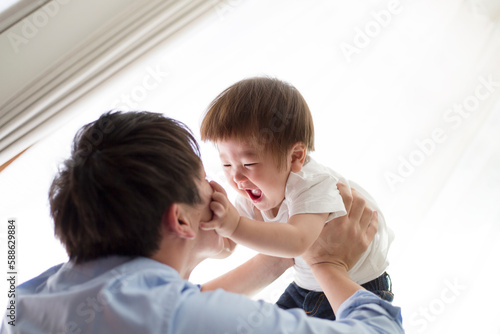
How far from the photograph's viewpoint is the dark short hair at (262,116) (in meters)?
1.26

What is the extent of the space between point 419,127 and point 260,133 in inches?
46.7

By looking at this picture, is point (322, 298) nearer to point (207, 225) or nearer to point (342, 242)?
point (342, 242)

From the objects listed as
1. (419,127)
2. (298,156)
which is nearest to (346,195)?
(298,156)

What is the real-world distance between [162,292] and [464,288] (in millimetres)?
1851

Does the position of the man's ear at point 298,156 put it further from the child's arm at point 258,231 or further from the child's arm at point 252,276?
the child's arm at point 252,276

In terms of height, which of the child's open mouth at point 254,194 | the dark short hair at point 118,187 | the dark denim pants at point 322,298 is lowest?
the dark denim pants at point 322,298

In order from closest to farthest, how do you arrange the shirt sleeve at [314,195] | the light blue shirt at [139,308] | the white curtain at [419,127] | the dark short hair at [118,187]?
the light blue shirt at [139,308]
the dark short hair at [118,187]
the shirt sleeve at [314,195]
the white curtain at [419,127]

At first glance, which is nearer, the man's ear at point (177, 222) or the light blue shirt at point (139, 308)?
the light blue shirt at point (139, 308)

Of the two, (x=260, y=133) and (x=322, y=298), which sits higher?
(x=260, y=133)

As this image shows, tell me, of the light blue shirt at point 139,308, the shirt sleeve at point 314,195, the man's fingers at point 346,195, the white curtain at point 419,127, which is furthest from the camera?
the white curtain at point 419,127

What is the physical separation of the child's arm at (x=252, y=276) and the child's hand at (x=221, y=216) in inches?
15.8

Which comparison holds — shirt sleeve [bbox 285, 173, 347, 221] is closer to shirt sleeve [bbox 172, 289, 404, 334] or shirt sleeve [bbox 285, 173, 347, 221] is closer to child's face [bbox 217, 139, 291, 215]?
child's face [bbox 217, 139, 291, 215]

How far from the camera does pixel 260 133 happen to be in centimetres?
125

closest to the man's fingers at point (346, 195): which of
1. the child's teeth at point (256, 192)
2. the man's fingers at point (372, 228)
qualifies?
the man's fingers at point (372, 228)
